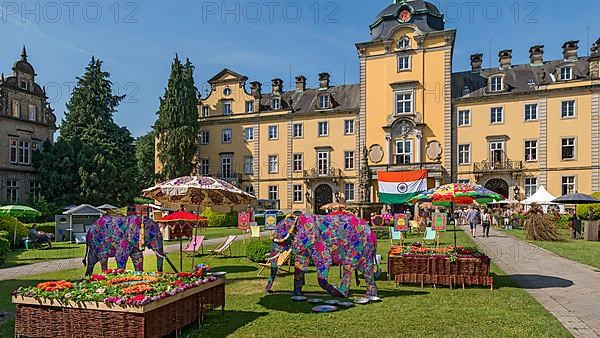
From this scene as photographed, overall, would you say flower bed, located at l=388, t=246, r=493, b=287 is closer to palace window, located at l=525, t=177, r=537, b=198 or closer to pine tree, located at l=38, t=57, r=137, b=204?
palace window, located at l=525, t=177, r=537, b=198

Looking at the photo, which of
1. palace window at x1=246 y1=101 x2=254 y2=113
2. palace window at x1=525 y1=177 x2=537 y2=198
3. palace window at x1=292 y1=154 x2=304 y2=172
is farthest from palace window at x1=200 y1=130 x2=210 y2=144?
palace window at x1=525 y1=177 x2=537 y2=198

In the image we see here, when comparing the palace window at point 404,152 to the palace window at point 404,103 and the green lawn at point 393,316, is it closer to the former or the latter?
the palace window at point 404,103

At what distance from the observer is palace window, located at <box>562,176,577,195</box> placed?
3997 centimetres

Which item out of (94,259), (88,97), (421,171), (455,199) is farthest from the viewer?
(88,97)

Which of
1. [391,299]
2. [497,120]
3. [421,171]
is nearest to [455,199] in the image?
[391,299]

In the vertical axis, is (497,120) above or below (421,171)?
above

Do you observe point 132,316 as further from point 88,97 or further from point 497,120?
point 88,97

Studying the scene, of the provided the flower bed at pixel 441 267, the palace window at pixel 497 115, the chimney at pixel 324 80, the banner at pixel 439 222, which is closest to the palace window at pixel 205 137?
the chimney at pixel 324 80

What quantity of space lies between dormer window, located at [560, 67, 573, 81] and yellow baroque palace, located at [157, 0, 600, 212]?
0.07 m

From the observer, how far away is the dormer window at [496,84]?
1686 inches

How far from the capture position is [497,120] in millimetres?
42406

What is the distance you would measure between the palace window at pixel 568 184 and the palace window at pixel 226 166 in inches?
1210

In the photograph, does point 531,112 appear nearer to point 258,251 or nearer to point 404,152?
point 404,152

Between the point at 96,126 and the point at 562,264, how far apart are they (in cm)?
4332
